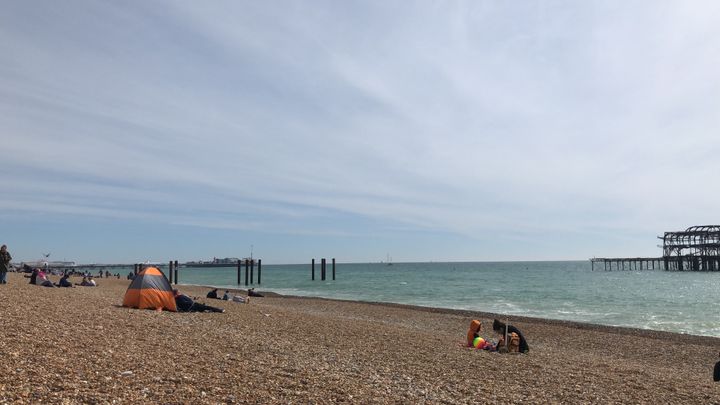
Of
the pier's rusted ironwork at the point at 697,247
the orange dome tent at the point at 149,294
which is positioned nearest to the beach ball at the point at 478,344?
the orange dome tent at the point at 149,294

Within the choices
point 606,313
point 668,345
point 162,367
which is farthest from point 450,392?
point 606,313

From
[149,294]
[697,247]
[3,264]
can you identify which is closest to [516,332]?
[149,294]

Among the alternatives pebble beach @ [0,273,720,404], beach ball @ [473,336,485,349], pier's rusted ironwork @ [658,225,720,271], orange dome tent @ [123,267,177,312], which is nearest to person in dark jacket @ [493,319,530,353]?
pebble beach @ [0,273,720,404]

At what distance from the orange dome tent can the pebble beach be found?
51.6 inches

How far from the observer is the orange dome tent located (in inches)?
635

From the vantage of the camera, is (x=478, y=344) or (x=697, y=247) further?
(x=697, y=247)

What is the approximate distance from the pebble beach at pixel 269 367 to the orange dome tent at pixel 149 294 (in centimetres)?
131

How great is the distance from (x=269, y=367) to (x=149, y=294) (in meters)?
9.40

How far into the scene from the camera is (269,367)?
849 cm

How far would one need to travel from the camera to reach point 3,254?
21.9 meters

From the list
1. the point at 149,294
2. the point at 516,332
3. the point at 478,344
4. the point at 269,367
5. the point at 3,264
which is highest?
the point at 3,264

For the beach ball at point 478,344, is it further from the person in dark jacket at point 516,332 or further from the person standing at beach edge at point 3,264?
the person standing at beach edge at point 3,264

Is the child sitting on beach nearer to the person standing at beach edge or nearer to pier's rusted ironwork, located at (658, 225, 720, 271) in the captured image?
the person standing at beach edge

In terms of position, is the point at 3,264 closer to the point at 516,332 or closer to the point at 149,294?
the point at 149,294
